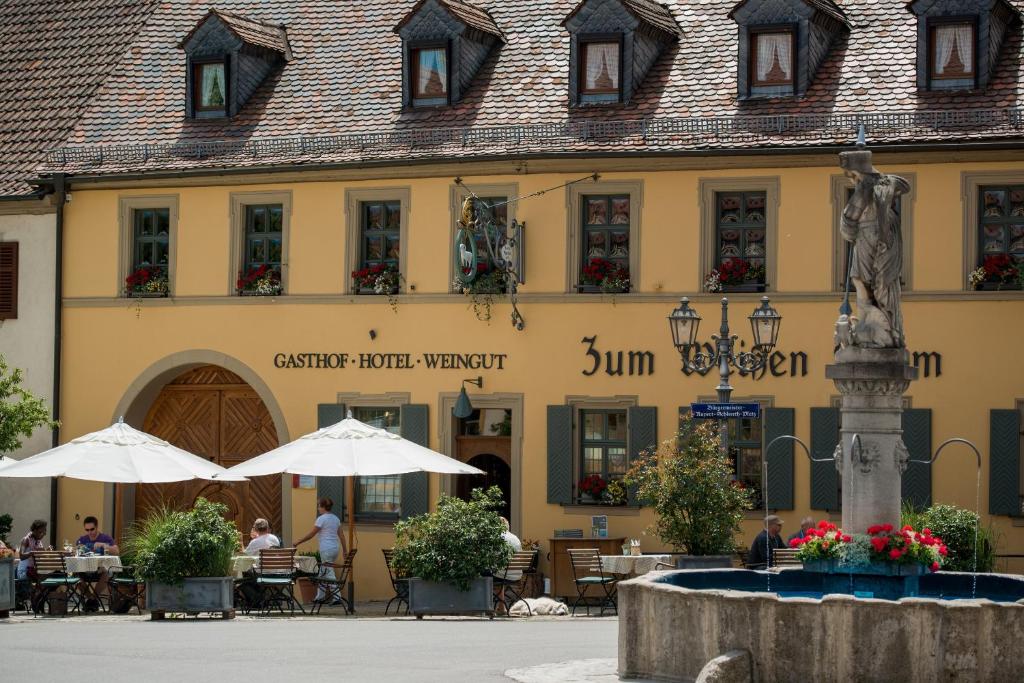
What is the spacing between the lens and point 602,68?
2848cm

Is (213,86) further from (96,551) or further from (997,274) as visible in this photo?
(997,274)

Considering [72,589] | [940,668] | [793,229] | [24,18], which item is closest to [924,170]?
[793,229]

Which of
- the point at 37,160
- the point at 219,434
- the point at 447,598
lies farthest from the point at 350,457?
the point at 37,160

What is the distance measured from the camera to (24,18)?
35031 millimetres

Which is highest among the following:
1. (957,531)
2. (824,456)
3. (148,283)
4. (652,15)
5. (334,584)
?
(652,15)

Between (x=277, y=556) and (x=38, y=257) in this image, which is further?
(x=38, y=257)

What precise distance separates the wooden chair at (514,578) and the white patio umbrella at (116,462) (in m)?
3.64

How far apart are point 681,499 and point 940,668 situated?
995 cm

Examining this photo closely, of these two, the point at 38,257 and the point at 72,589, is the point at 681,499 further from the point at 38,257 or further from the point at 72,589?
the point at 38,257

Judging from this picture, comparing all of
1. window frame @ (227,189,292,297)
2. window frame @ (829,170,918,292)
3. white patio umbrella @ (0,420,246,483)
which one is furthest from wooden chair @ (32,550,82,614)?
window frame @ (829,170,918,292)

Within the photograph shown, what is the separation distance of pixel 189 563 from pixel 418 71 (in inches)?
403

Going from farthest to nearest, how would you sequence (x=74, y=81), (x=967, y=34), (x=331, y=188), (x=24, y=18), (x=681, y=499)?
(x=24, y=18) → (x=74, y=81) → (x=331, y=188) → (x=967, y=34) → (x=681, y=499)

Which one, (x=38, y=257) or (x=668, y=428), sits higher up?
(x=38, y=257)

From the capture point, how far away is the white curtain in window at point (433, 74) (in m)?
29.4
